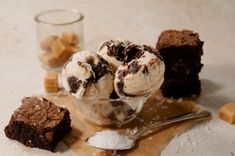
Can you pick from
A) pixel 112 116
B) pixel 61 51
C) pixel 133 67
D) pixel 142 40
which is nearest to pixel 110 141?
pixel 112 116

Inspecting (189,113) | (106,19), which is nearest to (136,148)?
(189,113)

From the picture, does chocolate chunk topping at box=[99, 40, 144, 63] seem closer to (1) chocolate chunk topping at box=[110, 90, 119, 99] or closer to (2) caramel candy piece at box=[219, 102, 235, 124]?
(1) chocolate chunk topping at box=[110, 90, 119, 99]

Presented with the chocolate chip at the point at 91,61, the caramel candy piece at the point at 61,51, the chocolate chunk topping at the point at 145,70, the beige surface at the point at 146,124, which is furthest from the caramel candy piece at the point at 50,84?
the chocolate chunk topping at the point at 145,70

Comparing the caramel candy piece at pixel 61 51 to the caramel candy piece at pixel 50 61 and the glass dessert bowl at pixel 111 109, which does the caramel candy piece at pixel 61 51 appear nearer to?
the caramel candy piece at pixel 50 61

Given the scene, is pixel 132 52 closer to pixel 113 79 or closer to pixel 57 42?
pixel 113 79

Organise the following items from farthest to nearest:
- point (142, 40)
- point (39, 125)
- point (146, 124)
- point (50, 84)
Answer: point (142, 40) → point (50, 84) → point (146, 124) → point (39, 125)

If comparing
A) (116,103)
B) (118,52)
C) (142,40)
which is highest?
(118,52)

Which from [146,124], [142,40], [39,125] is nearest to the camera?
[39,125]
